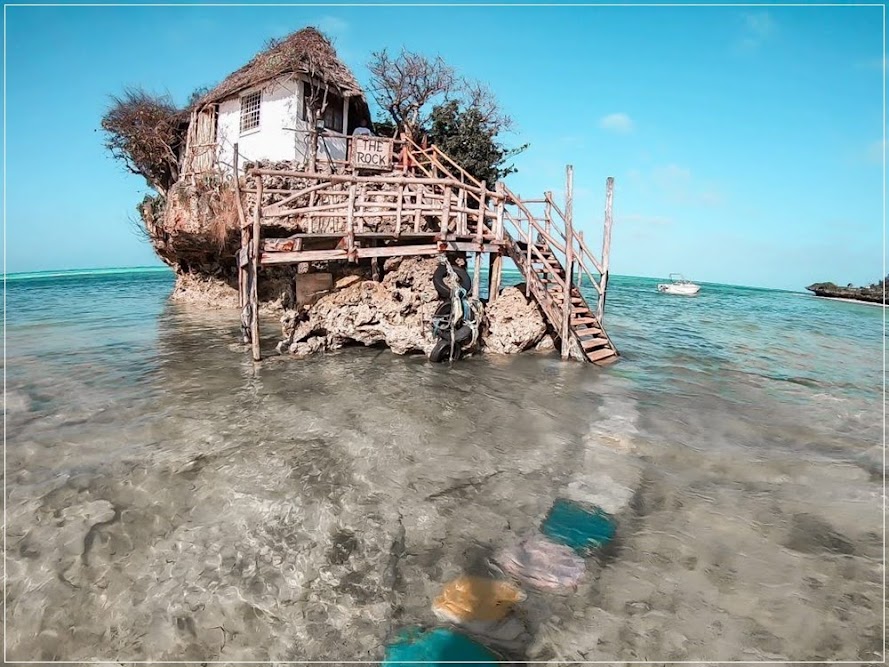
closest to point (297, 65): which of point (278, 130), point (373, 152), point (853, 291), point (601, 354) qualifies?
point (278, 130)

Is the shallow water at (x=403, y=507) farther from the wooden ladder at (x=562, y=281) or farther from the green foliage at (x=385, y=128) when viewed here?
the green foliage at (x=385, y=128)

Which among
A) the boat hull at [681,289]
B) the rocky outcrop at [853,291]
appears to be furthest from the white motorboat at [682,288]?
the rocky outcrop at [853,291]

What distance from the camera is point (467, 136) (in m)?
20.2

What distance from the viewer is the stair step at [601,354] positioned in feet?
40.8

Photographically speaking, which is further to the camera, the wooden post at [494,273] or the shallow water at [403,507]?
the wooden post at [494,273]

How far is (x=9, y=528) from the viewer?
462 centimetres

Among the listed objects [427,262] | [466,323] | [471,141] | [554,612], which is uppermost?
[471,141]

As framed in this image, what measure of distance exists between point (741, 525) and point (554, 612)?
2.78 metres

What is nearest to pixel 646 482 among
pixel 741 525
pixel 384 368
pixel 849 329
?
pixel 741 525

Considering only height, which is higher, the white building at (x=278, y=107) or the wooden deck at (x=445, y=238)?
the white building at (x=278, y=107)

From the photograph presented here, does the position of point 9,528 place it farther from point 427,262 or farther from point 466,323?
point 427,262

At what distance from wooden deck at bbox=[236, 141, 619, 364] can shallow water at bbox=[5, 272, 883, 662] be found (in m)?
2.49

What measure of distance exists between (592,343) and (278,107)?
14.2 meters

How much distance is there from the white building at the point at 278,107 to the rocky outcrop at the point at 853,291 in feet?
183
